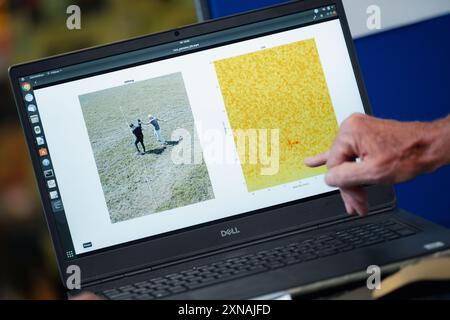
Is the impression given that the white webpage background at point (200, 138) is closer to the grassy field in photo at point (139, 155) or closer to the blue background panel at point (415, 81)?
the grassy field in photo at point (139, 155)

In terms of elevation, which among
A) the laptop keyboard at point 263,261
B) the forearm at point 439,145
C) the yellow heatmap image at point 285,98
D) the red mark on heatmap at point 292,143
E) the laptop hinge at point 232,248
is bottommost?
the laptop keyboard at point 263,261

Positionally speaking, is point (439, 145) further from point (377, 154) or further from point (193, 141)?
point (193, 141)

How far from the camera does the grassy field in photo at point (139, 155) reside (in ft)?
3.88

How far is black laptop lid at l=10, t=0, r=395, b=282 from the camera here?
118 cm

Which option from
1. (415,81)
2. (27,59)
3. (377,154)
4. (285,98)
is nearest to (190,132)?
(285,98)

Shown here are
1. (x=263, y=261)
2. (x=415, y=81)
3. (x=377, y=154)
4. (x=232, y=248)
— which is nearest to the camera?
(x=377, y=154)

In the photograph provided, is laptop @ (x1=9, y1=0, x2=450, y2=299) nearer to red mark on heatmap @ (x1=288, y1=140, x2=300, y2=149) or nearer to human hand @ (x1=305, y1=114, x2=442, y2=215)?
red mark on heatmap @ (x1=288, y1=140, x2=300, y2=149)

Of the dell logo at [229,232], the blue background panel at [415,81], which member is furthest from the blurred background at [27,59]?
the dell logo at [229,232]

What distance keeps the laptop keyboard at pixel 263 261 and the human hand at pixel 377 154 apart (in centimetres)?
9

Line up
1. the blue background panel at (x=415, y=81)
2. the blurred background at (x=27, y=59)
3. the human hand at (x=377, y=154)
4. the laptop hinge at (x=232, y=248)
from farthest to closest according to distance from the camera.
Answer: the blurred background at (x=27, y=59) → the blue background panel at (x=415, y=81) → the laptop hinge at (x=232, y=248) → the human hand at (x=377, y=154)

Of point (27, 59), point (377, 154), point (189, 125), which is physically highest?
point (27, 59)

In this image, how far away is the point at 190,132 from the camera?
3.97 feet

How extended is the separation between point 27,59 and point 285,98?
158cm

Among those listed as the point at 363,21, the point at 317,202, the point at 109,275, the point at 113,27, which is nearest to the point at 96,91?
the point at 109,275
